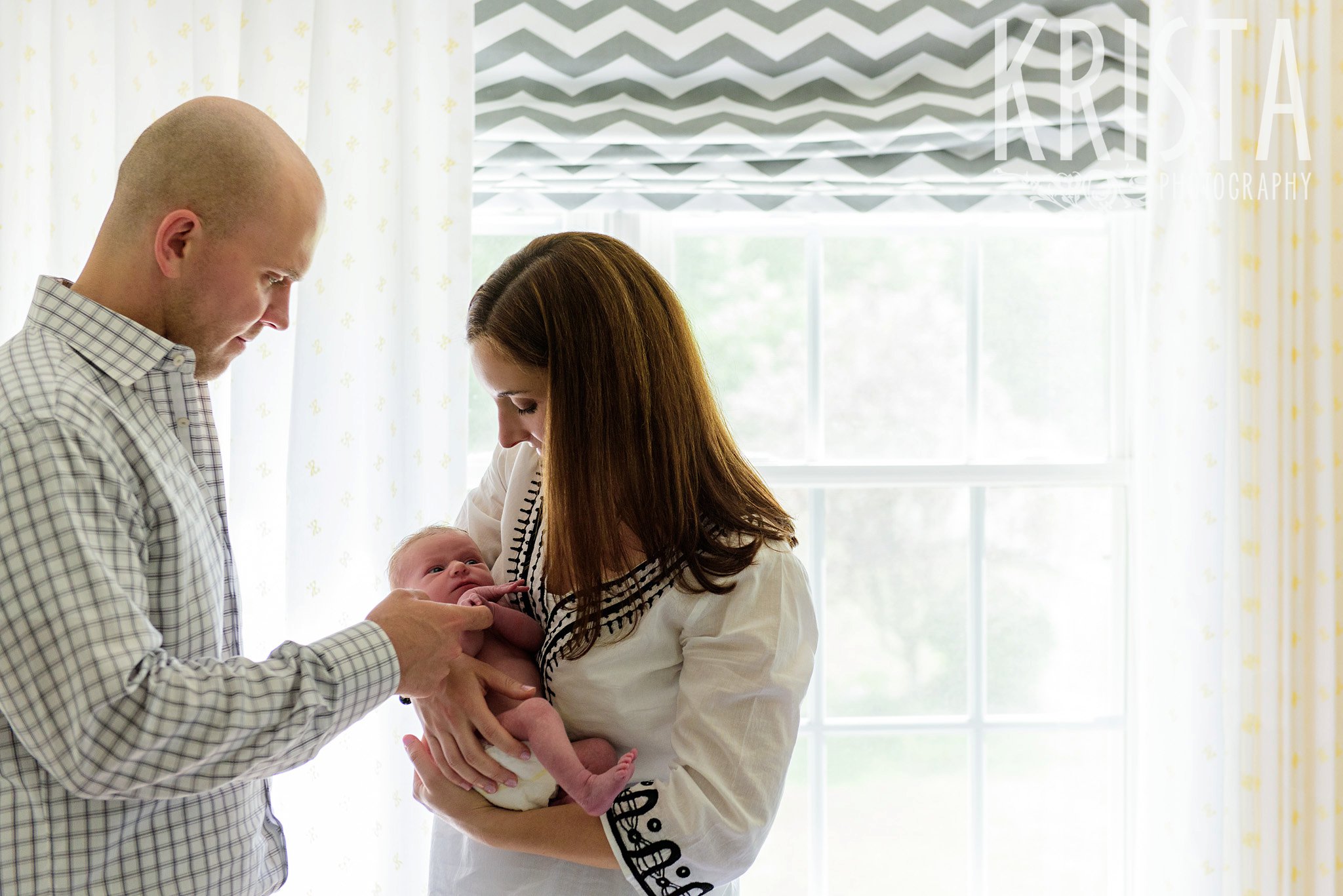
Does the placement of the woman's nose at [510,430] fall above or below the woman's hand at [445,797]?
above

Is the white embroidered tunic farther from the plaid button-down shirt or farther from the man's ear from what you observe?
the man's ear

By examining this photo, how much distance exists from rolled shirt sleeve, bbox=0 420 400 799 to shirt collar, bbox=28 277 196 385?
0.40 feet

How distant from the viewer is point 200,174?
3.59 feet

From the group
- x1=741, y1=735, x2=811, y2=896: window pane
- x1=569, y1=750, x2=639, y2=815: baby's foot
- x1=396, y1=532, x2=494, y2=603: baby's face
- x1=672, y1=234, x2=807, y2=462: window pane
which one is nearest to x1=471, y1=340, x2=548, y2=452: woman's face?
x1=396, y1=532, x2=494, y2=603: baby's face

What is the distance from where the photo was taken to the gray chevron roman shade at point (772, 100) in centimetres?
196

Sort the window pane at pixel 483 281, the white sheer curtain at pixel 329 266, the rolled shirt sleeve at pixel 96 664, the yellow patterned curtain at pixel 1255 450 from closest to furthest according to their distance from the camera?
the rolled shirt sleeve at pixel 96 664 → the white sheer curtain at pixel 329 266 → the yellow patterned curtain at pixel 1255 450 → the window pane at pixel 483 281

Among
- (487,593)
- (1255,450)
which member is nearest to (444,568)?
(487,593)

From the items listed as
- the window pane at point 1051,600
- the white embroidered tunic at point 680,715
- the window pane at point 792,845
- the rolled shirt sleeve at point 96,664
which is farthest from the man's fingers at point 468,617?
the window pane at point 1051,600

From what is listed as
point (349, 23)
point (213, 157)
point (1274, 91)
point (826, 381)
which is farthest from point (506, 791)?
point (1274, 91)

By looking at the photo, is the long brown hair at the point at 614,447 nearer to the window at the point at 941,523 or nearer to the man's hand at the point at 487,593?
the man's hand at the point at 487,593

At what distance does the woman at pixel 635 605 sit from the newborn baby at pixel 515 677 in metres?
0.02

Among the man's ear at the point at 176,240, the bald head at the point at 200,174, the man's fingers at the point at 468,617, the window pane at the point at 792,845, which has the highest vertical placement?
the bald head at the point at 200,174

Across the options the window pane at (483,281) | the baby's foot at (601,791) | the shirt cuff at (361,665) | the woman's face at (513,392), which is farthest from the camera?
the window pane at (483,281)

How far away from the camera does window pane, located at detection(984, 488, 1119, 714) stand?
227 centimetres
